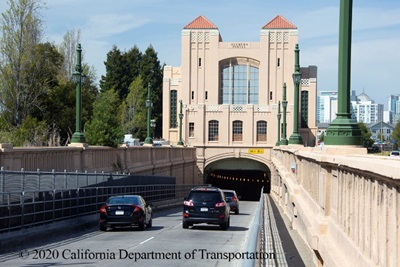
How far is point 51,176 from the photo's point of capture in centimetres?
2359

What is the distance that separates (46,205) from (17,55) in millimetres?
22830

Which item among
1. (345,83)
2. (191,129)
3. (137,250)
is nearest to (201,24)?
(191,129)

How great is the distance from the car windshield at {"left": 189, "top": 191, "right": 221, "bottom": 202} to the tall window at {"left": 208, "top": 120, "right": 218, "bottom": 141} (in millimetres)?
66601

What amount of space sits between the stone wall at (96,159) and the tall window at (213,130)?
17375 millimetres

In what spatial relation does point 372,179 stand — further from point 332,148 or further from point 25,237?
point 25,237

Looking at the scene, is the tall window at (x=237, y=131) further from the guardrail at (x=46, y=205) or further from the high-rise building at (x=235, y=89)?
the guardrail at (x=46, y=205)

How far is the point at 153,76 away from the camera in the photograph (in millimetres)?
120812

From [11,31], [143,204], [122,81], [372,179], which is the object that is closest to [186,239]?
[143,204]

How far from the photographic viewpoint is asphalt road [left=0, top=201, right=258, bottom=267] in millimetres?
16158

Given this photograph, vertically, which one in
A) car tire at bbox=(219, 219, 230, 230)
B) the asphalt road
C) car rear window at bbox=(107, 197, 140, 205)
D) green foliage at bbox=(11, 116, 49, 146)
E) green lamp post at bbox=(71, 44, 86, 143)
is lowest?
car tire at bbox=(219, 219, 230, 230)

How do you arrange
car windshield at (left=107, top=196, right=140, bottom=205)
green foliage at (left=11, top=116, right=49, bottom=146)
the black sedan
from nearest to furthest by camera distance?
the black sedan → car windshield at (left=107, top=196, right=140, bottom=205) → green foliage at (left=11, top=116, right=49, bottom=146)

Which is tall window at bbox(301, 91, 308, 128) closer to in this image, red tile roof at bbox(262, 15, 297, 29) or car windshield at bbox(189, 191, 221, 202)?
red tile roof at bbox(262, 15, 297, 29)

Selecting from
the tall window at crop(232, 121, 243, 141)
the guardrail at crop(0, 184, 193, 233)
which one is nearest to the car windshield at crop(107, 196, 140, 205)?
the guardrail at crop(0, 184, 193, 233)

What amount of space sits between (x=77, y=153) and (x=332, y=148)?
72.6 feet
